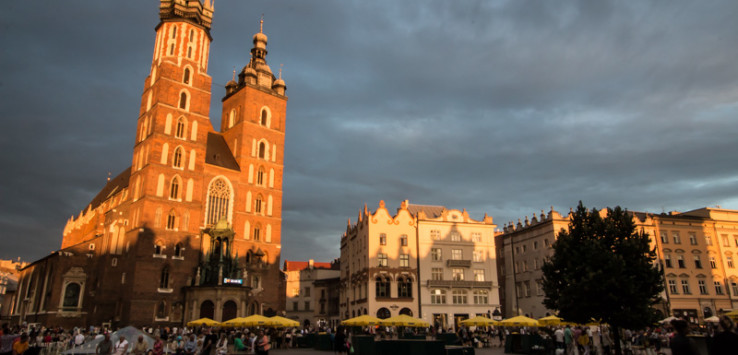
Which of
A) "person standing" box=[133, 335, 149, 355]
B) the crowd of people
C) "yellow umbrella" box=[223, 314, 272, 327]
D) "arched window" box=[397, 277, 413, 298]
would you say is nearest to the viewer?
the crowd of people

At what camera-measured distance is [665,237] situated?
6300cm

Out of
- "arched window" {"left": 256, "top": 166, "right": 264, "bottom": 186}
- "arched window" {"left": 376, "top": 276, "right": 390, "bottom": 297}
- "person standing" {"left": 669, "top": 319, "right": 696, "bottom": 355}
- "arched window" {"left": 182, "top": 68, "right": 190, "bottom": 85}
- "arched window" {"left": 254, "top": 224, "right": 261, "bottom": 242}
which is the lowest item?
"person standing" {"left": 669, "top": 319, "right": 696, "bottom": 355}

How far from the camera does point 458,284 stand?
2317 inches

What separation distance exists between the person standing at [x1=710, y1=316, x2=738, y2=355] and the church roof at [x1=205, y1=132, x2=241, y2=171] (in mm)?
55141

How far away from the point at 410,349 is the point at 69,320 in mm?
48620

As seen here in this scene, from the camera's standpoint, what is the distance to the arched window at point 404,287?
189 ft

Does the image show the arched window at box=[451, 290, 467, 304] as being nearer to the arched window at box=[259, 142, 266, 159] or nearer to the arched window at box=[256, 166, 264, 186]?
the arched window at box=[256, 166, 264, 186]

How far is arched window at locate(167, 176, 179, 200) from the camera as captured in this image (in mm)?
53594

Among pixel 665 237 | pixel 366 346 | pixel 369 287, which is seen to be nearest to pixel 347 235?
pixel 369 287

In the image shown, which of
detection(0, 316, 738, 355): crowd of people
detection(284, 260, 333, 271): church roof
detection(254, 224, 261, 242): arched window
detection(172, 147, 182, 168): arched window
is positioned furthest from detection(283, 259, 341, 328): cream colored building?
detection(172, 147, 182, 168): arched window

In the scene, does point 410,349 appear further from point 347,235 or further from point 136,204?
point 347,235

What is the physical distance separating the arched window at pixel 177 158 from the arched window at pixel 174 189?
145 centimetres

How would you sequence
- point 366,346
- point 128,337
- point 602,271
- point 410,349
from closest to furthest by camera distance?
point 410,349 → point 128,337 → point 366,346 → point 602,271

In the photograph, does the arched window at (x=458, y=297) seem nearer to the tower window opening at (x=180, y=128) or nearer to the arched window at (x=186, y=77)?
the tower window opening at (x=180, y=128)
